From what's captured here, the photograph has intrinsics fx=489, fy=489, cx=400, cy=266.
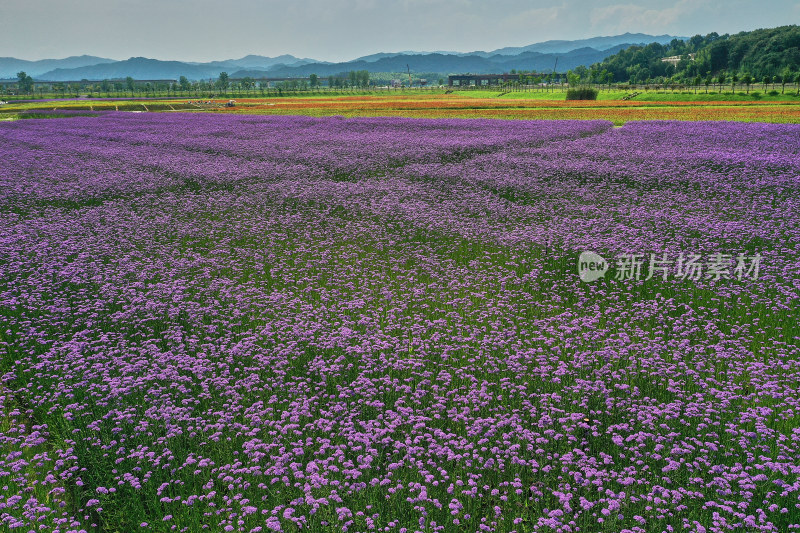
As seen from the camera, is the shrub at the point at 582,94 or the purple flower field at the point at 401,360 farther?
the shrub at the point at 582,94

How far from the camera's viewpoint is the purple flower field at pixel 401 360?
526 cm

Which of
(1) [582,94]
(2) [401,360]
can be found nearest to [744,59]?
(1) [582,94]

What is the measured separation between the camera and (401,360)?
7.36 metres

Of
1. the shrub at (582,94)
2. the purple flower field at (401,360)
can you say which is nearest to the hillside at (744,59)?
the shrub at (582,94)

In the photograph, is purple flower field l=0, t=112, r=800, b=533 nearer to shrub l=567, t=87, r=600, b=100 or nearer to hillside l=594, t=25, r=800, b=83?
shrub l=567, t=87, r=600, b=100

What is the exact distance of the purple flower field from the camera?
526 cm

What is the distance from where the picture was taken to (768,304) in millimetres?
9102

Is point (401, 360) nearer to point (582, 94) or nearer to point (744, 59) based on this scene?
point (582, 94)

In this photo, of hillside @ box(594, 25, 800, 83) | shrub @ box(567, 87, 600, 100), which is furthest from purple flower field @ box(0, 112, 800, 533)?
hillside @ box(594, 25, 800, 83)

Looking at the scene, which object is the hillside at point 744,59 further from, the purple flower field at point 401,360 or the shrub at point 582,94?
the purple flower field at point 401,360

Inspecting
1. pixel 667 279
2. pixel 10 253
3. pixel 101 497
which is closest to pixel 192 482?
pixel 101 497

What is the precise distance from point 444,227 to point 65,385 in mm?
10552

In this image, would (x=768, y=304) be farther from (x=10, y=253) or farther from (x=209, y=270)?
(x=10, y=253)

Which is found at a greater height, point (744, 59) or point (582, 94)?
point (744, 59)
